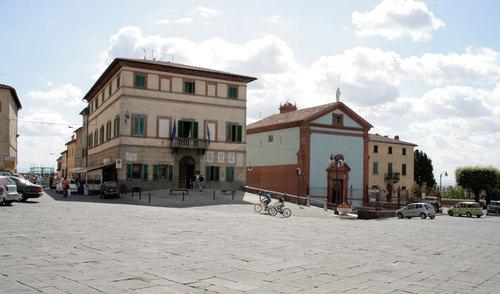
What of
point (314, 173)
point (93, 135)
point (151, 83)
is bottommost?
point (314, 173)

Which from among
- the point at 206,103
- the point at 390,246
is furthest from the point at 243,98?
the point at 390,246

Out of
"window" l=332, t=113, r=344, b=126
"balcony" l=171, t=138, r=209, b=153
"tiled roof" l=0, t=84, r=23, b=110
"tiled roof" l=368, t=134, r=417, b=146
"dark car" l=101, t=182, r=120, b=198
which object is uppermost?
"tiled roof" l=0, t=84, r=23, b=110

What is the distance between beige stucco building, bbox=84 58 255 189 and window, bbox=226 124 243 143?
0.09m

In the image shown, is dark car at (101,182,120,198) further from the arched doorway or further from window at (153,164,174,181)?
the arched doorway

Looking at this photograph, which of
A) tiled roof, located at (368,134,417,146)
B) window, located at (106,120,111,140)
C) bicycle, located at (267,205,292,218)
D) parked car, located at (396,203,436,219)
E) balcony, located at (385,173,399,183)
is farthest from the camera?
tiled roof, located at (368,134,417,146)

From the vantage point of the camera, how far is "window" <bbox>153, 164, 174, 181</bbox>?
43094mm

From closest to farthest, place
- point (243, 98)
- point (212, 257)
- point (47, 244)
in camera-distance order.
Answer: point (212, 257), point (47, 244), point (243, 98)

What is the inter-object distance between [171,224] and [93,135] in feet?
135

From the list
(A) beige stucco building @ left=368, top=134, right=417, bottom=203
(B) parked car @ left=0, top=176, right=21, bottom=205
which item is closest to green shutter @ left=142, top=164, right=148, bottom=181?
(B) parked car @ left=0, top=176, right=21, bottom=205

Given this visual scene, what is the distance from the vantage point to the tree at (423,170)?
295 ft

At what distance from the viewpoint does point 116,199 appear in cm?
3728

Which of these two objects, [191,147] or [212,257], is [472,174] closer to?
[191,147]

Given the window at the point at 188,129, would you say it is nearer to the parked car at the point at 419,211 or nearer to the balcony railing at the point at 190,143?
the balcony railing at the point at 190,143

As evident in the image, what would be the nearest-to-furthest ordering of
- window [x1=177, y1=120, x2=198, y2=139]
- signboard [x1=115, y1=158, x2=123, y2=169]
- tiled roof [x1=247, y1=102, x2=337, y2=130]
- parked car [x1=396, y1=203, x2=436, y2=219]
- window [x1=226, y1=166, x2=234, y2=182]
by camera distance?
parked car [x1=396, y1=203, x2=436, y2=219], signboard [x1=115, y1=158, x2=123, y2=169], window [x1=177, y1=120, x2=198, y2=139], window [x1=226, y1=166, x2=234, y2=182], tiled roof [x1=247, y1=102, x2=337, y2=130]
